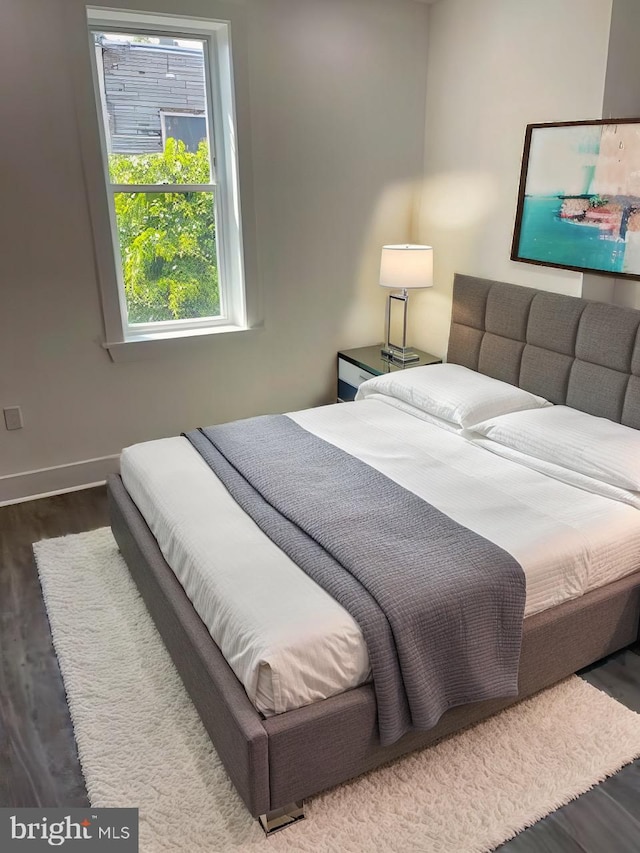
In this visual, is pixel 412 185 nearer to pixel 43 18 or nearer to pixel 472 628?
pixel 43 18

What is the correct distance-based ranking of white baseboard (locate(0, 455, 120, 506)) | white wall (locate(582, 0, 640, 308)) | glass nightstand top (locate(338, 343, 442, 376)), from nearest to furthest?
white wall (locate(582, 0, 640, 308))
white baseboard (locate(0, 455, 120, 506))
glass nightstand top (locate(338, 343, 442, 376))

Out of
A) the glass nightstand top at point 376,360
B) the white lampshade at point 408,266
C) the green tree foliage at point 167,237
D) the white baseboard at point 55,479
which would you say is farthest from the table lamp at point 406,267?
the white baseboard at point 55,479

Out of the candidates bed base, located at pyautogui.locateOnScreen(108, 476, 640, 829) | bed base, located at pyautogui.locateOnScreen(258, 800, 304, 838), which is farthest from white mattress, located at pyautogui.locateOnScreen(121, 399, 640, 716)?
bed base, located at pyautogui.locateOnScreen(258, 800, 304, 838)

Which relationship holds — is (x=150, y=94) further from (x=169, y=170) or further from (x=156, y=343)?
(x=156, y=343)

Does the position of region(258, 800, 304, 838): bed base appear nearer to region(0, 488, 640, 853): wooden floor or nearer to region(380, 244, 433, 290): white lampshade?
region(0, 488, 640, 853): wooden floor

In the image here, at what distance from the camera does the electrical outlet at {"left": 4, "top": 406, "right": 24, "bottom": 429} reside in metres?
3.43

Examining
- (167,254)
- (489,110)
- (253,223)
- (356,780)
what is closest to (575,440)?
(356,780)

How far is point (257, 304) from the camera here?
3914 millimetres

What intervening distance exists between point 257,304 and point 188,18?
1.45m

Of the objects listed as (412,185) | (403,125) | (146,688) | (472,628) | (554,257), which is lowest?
(146,688)

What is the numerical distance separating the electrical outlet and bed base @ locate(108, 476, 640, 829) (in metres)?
1.27

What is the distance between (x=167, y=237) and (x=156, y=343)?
1.91ft

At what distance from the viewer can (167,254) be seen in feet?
12.3

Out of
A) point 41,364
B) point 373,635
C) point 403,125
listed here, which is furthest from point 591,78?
point 41,364
